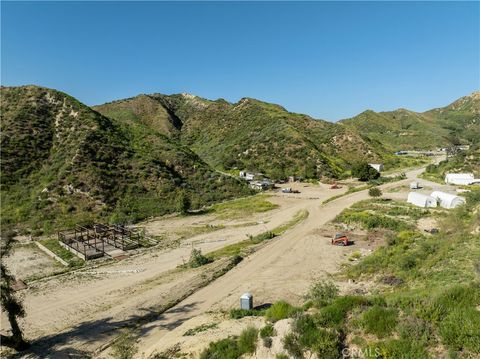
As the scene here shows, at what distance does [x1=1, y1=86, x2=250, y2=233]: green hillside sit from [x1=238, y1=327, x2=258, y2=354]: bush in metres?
40.2

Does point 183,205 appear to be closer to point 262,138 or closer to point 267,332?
point 267,332

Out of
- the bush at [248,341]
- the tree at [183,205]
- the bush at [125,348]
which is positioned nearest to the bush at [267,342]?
the bush at [248,341]

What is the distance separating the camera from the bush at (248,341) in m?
13.9

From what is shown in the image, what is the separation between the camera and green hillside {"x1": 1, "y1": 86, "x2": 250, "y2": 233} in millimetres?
53156

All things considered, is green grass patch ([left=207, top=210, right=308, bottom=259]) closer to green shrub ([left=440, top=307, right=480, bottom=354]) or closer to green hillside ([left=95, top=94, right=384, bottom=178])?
green shrub ([left=440, top=307, right=480, bottom=354])

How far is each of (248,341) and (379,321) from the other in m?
5.10

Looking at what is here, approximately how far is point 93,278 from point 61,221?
2320cm

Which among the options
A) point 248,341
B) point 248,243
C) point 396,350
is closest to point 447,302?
point 396,350

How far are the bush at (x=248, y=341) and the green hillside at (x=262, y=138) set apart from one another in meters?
71.1

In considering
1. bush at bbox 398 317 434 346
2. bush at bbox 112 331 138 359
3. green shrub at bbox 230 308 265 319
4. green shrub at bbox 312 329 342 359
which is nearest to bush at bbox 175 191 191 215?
bush at bbox 112 331 138 359

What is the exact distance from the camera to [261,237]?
40094 mm

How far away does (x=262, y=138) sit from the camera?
10544cm

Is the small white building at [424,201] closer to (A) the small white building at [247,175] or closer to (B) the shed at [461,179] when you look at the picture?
(B) the shed at [461,179]

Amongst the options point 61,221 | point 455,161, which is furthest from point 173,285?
point 455,161
